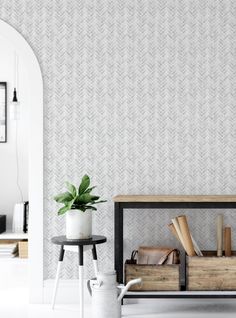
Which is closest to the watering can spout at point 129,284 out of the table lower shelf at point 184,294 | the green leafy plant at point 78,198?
the table lower shelf at point 184,294

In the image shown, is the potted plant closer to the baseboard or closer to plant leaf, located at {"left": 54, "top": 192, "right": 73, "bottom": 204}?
plant leaf, located at {"left": 54, "top": 192, "right": 73, "bottom": 204}

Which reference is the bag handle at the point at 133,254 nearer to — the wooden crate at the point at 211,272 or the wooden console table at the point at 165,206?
the wooden console table at the point at 165,206

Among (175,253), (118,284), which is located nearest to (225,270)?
(175,253)

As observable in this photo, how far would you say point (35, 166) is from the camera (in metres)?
3.75

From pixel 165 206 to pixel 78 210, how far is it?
51 centimetres

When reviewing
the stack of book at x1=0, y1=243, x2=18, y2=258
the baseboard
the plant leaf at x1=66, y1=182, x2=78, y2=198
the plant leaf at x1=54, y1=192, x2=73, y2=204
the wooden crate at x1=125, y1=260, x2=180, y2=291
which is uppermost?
the plant leaf at x1=66, y1=182, x2=78, y2=198

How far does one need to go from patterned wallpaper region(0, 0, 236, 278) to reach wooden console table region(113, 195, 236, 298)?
32 centimetres

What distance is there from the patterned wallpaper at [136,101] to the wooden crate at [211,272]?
0.35 metres

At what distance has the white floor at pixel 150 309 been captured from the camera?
3.46m

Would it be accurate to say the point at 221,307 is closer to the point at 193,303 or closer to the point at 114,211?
the point at 193,303

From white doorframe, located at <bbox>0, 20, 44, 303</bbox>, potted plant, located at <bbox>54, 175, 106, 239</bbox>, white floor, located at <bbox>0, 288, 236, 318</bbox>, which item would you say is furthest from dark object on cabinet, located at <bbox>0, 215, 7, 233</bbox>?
potted plant, located at <bbox>54, 175, 106, 239</bbox>

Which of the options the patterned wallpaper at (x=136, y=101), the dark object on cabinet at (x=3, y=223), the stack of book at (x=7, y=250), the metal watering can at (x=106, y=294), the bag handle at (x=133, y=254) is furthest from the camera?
the dark object on cabinet at (x=3, y=223)

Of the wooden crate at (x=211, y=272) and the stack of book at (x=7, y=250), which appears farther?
Answer: the stack of book at (x=7, y=250)

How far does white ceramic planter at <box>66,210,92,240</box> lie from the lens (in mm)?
3396
